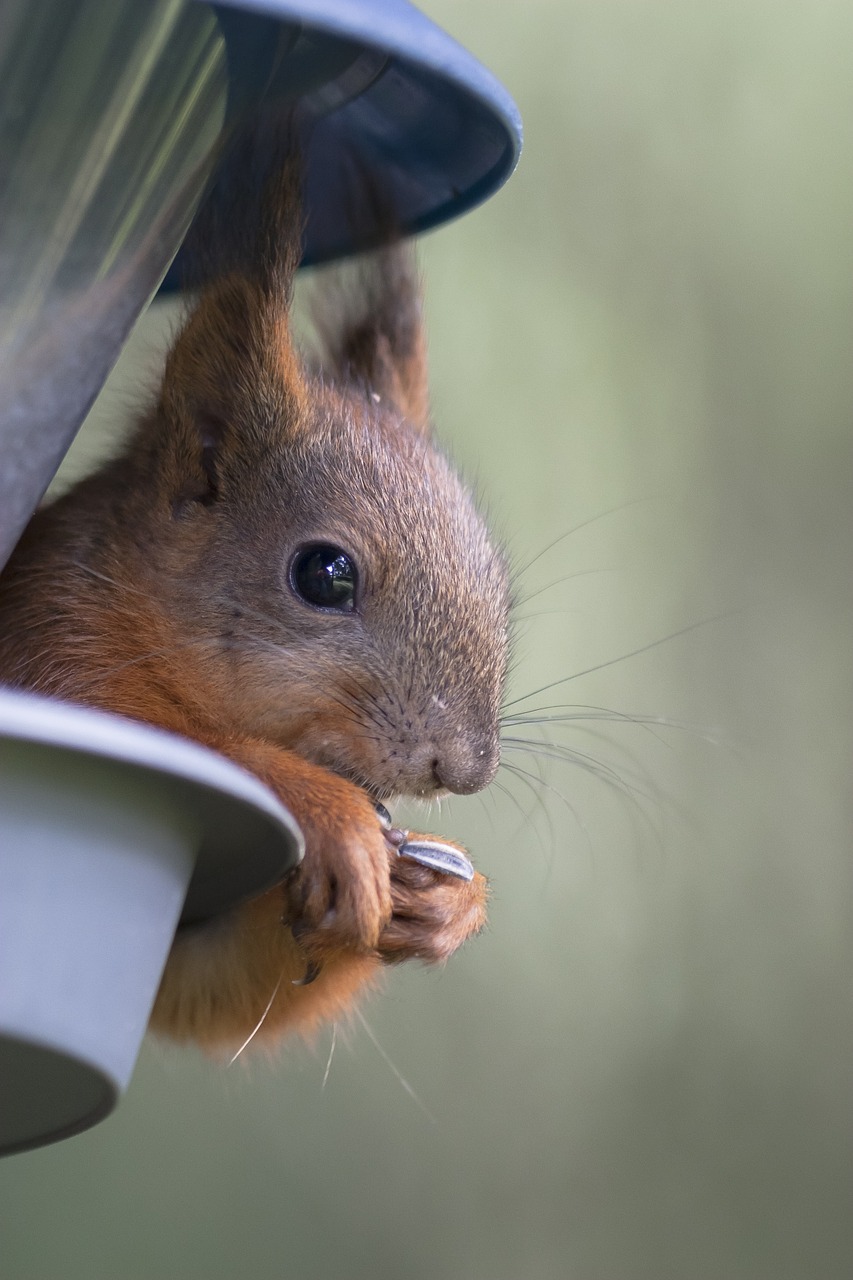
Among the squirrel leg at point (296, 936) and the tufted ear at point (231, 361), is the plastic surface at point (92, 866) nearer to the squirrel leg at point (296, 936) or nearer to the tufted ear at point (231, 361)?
the squirrel leg at point (296, 936)

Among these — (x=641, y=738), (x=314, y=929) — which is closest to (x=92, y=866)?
(x=314, y=929)

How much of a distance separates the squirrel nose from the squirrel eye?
102 mm

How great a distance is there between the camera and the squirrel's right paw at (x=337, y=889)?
0.70 metres

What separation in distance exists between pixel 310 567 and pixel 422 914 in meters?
0.22

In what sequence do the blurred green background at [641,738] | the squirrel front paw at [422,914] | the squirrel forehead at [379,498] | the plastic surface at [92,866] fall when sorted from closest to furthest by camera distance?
the plastic surface at [92,866], the squirrel front paw at [422,914], the squirrel forehead at [379,498], the blurred green background at [641,738]

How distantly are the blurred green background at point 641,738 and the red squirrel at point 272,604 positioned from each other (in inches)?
45.5

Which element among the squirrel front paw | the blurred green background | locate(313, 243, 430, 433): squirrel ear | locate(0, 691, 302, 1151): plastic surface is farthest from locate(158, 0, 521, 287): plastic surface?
the blurred green background

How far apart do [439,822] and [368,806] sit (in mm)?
1200

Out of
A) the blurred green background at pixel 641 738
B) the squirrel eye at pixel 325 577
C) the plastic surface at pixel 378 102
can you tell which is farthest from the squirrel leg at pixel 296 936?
the blurred green background at pixel 641 738

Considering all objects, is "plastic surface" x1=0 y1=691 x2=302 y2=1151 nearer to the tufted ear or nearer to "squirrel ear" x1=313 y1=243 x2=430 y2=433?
the tufted ear

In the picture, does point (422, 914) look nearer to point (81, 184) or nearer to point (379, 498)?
point (379, 498)

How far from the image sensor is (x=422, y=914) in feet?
2.64

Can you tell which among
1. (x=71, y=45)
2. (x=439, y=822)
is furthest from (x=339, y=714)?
(x=439, y=822)

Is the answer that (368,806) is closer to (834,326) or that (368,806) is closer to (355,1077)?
(355,1077)
